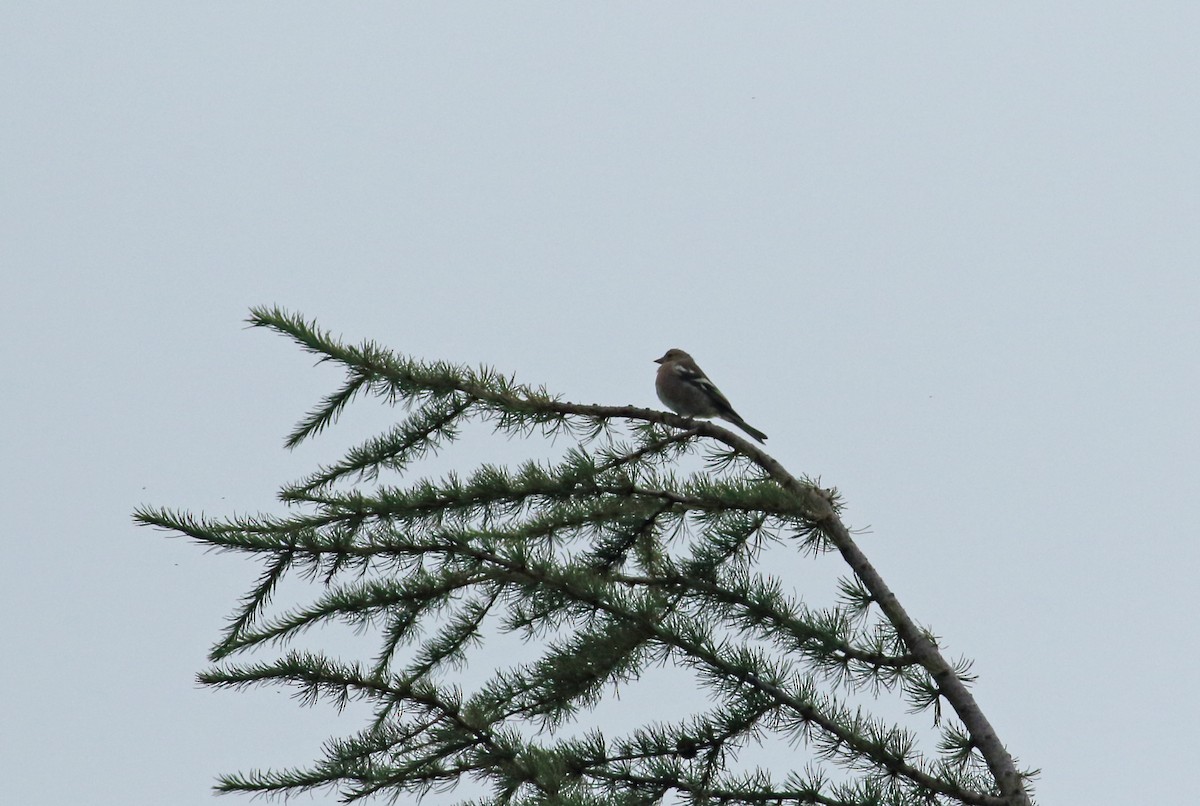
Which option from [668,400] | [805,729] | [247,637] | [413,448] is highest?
[668,400]

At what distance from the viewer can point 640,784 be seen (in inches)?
122

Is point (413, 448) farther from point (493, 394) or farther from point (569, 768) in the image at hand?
point (569, 768)

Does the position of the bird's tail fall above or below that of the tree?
above

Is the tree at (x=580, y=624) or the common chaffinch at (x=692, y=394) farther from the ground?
the common chaffinch at (x=692, y=394)

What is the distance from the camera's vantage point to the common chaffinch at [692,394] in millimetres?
6805

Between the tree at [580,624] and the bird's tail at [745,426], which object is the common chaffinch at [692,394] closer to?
the bird's tail at [745,426]

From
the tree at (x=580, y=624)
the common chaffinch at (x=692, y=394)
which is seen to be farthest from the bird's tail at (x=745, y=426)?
the tree at (x=580, y=624)

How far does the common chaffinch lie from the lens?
680cm

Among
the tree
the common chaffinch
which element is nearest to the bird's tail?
the common chaffinch

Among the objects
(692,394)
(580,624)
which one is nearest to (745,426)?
(692,394)

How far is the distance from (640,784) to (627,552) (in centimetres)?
111

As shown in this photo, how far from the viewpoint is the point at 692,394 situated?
273 inches

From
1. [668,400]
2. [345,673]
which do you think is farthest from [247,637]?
[668,400]

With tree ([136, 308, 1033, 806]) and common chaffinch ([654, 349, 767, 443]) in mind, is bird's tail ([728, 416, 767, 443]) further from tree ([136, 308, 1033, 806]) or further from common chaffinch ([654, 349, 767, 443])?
tree ([136, 308, 1033, 806])
